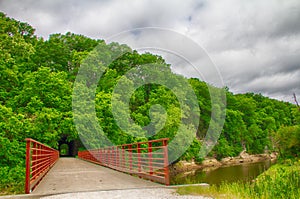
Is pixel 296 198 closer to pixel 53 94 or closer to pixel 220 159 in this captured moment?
pixel 53 94

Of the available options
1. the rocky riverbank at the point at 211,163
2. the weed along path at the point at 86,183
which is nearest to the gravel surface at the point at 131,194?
the weed along path at the point at 86,183

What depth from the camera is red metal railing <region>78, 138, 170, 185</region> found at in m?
6.63

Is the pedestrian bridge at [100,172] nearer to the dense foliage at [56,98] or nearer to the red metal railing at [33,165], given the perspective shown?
the red metal railing at [33,165]

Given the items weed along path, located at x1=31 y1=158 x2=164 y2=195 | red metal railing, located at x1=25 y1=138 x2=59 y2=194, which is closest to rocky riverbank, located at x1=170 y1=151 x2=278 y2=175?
weed along path, located at x1=31 y1=158 x2=164 y2=195

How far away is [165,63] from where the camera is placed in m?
36.5

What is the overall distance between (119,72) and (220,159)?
21.1 m

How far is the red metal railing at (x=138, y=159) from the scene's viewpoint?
6.63 metres

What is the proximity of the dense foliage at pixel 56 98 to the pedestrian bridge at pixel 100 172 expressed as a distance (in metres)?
1.26

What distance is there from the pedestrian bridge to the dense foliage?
126 centimetres

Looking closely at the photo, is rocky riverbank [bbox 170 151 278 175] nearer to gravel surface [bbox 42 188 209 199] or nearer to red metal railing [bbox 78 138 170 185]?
red metal railing [bbox 78 138 170 185]

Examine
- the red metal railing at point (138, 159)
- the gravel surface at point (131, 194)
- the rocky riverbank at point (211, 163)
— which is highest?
the red metal railing at point (138, 159)

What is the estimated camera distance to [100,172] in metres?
10.6

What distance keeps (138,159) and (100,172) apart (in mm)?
2354

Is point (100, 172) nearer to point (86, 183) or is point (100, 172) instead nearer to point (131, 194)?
point (86, 183)
